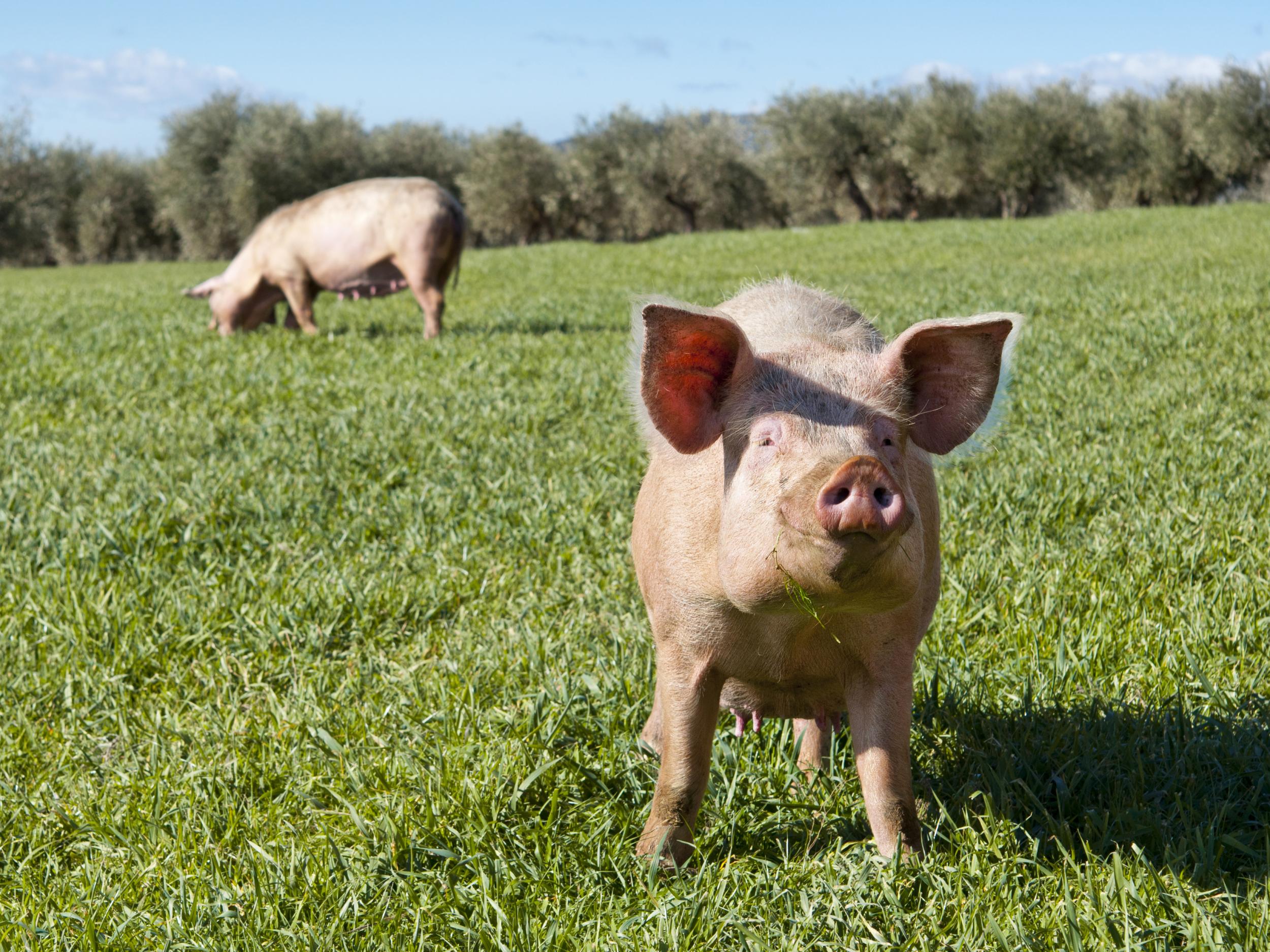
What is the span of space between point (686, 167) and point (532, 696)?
48498 millimetres

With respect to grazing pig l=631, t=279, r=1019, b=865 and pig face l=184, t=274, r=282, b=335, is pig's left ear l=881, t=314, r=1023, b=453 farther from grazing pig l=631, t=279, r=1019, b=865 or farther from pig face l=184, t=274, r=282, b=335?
pig face l=184, t=274, r=282, b=335

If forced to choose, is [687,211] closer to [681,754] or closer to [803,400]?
[681,754]

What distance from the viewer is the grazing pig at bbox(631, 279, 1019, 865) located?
6.56 feet

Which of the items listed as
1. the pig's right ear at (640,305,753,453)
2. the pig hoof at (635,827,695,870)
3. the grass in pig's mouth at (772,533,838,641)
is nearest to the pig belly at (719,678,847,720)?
the pig hoof at (635,827,695,870)

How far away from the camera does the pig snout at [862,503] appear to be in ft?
6.12

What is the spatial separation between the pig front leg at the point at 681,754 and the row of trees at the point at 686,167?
143 feet

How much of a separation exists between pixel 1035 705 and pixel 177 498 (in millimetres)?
4307

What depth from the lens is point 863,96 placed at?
4934cm

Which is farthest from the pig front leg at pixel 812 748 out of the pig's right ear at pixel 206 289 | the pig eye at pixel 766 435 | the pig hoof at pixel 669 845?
the pig's right ear at pixel 206 289

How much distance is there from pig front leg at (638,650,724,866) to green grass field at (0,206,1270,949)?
0.09 metres

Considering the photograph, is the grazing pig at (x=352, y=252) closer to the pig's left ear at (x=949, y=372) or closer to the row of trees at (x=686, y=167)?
the pig's left ear at (x=949, y=372)

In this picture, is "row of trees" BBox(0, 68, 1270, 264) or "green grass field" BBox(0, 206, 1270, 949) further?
"row of trees" BBox(0, 68, 1270, 264)

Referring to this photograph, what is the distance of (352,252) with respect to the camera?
11914 millimetres

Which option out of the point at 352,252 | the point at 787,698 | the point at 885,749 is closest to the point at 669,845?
the point at 787,698
